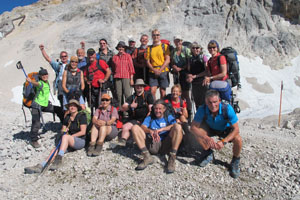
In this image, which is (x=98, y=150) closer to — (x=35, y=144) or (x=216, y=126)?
(x=35, y=144)

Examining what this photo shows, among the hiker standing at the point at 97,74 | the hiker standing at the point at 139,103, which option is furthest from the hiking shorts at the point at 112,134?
the hiker standing at the point at 97,74

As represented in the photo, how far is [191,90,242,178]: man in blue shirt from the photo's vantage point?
15.7ft

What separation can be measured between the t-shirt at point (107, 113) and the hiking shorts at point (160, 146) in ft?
3.94

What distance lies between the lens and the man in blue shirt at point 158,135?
5.32 meters

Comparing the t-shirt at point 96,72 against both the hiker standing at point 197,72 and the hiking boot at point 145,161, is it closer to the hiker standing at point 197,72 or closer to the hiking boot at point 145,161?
the hiker standing at point 197,72

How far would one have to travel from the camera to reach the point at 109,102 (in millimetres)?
6387

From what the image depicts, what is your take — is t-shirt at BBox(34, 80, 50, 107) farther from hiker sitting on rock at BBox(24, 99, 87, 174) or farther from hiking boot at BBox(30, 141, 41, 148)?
hiker sitting on rock at BBox(24, 99, 87, 174)

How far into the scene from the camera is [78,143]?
6215 mm

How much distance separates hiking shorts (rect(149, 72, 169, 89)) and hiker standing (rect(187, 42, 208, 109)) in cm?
75

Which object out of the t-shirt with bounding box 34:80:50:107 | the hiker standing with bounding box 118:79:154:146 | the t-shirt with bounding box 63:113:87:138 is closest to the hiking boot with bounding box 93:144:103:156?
the t-shirt with bounding box 63:113:87:138

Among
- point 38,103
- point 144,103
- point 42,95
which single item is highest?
point 42,95

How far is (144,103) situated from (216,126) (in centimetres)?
222

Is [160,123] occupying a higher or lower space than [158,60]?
lower

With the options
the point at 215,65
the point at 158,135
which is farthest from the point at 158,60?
the point at 158,135
